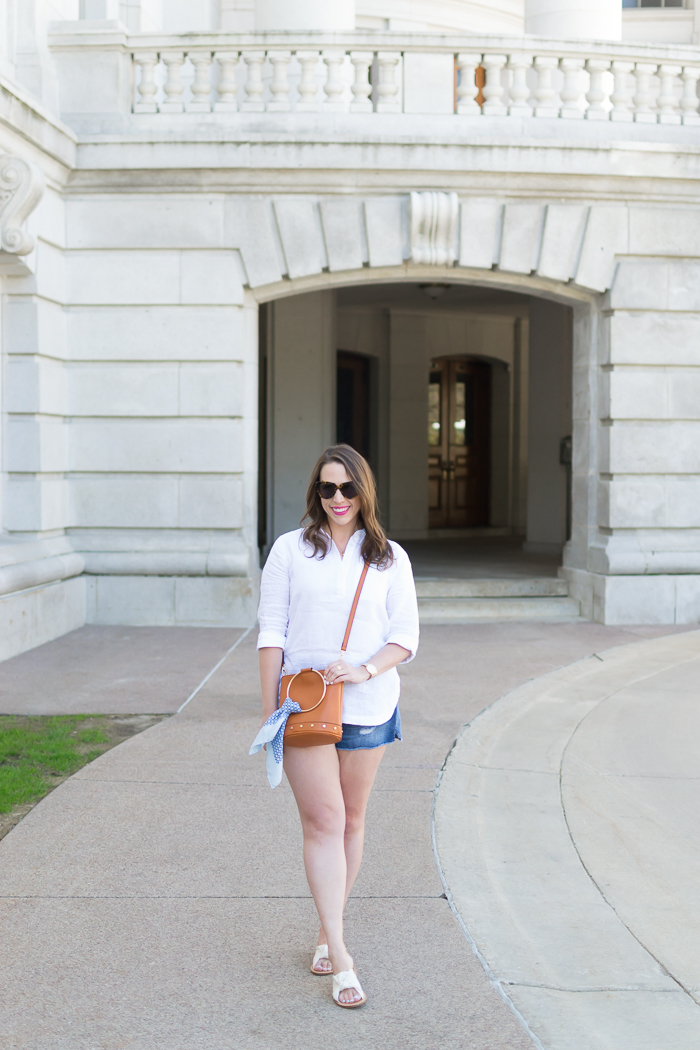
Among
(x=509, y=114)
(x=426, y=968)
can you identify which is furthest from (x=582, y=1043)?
(x=509, y=114)

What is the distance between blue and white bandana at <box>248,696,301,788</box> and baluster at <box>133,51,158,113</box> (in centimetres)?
857

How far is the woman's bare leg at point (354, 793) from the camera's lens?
3.13 meters

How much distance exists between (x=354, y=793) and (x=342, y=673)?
1.46 feet

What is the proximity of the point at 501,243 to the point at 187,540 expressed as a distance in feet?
14.0

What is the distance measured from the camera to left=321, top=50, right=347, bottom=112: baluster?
9.95m

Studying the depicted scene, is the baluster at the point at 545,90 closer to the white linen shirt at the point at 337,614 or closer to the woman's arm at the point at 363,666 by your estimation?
the white linen shirt at the point at 337,614

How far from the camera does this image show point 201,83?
10.0 meters

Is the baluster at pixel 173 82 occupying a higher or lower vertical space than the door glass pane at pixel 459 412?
higher

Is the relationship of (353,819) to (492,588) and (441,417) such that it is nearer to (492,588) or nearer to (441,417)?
(492,588)

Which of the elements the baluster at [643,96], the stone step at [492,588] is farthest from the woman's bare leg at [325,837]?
Result: the baluster at [643,96]

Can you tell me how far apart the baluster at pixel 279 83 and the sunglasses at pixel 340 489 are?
7867 millimetres

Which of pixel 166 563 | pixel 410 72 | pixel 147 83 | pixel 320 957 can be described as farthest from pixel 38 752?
pixel 410 72

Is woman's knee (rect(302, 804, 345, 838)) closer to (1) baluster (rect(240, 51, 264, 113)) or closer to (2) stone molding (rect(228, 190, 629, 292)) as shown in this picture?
(2) stone molding (rect(228, 190, 629, 292))

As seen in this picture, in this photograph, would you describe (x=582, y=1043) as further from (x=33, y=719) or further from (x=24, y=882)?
(x=33, y=719)
